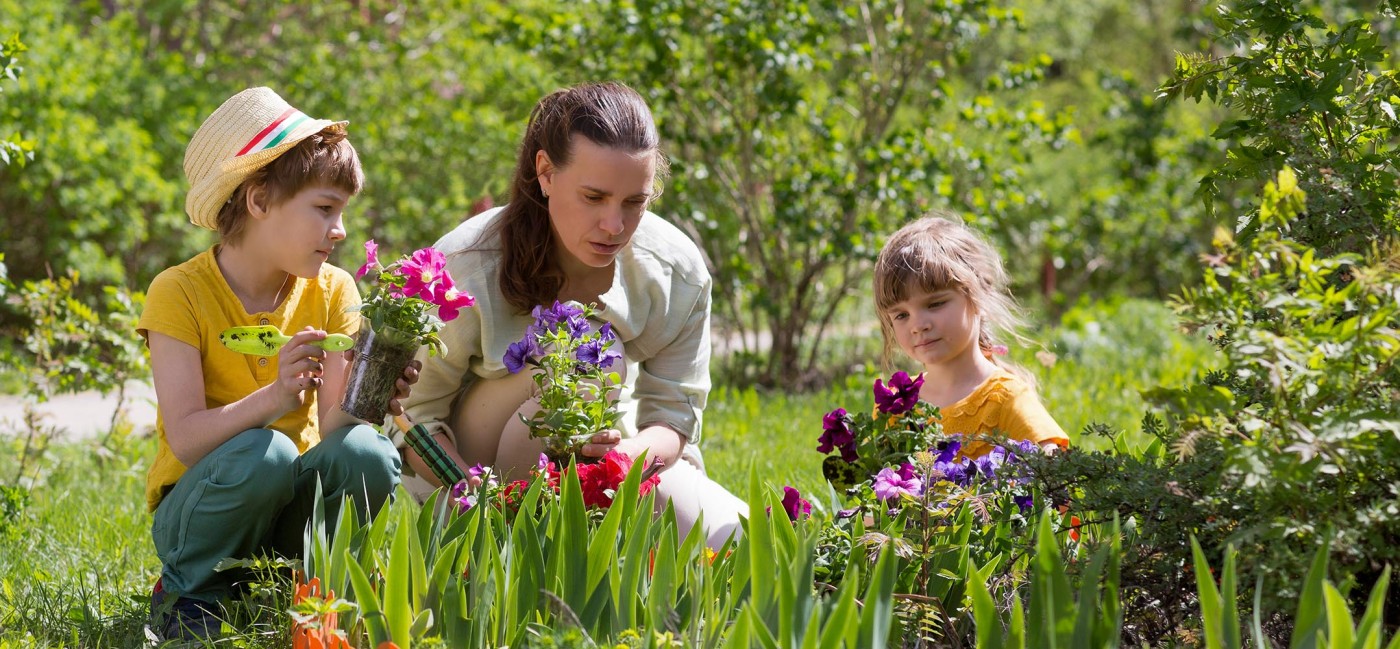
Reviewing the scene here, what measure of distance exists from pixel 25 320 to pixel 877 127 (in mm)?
4908

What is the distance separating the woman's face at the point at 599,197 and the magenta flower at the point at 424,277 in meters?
0.45

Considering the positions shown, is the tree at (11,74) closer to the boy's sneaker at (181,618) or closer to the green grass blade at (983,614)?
the boy's sneaker at (181,618)

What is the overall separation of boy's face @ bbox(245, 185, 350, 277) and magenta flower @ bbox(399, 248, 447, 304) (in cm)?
36

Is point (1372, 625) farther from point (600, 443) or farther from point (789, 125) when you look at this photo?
point (789, 125)

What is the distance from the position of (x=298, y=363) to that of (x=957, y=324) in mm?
1601

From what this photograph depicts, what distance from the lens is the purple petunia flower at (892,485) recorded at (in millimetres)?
2273

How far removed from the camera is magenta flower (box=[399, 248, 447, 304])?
88.5 inches

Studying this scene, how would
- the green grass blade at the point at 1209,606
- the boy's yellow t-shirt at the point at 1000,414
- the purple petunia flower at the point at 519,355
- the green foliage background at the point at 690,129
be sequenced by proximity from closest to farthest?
the green grass blade at the point at 1209,606 → the purple petunia flower at the point at 519,355 → the boy's yellow t-shirt at the point at 1000,414 → the green foliage background at the point at 690,129

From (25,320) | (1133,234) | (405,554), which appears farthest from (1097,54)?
(405,554)

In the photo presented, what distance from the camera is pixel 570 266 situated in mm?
2924

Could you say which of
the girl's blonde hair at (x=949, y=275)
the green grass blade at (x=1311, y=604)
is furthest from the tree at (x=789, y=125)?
the green grass blade at (x=1311, y=604)

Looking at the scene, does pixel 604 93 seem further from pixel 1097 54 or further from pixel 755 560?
pixel 1097 54

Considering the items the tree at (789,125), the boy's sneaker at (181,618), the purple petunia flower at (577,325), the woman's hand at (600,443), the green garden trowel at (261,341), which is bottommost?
the boy's sneaker at (181,618)

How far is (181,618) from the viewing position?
92.4 inches
